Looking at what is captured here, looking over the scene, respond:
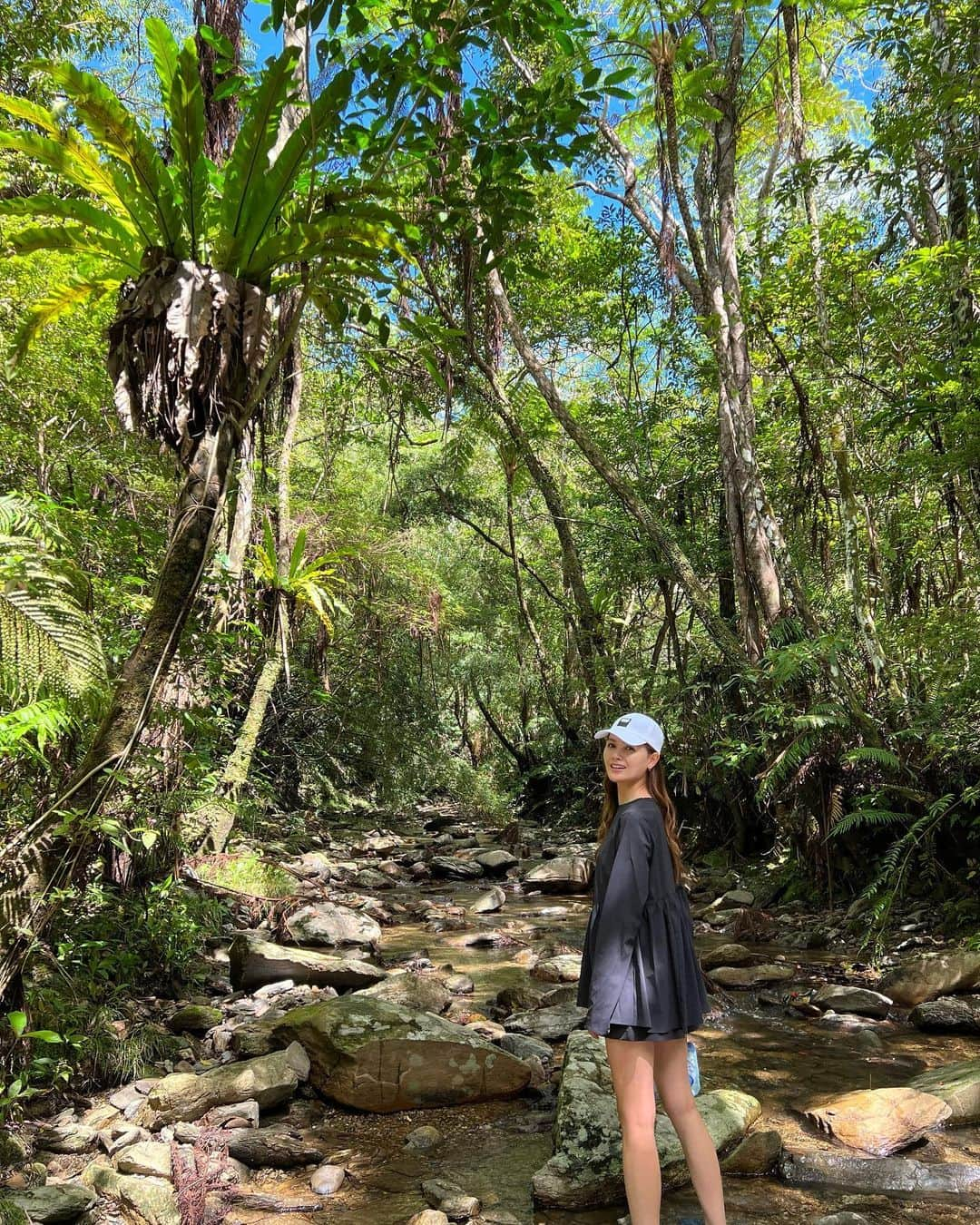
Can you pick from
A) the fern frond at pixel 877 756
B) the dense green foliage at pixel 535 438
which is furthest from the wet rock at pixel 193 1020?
the fern frond at pixel 877 756

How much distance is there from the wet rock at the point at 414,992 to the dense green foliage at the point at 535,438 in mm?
1368

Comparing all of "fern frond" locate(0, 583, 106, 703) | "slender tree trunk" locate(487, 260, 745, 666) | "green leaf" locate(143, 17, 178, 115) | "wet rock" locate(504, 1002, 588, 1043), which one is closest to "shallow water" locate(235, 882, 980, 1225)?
"wet rock" locate(504, 1002, 588, 1043)

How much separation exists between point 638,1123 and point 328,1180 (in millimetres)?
1628

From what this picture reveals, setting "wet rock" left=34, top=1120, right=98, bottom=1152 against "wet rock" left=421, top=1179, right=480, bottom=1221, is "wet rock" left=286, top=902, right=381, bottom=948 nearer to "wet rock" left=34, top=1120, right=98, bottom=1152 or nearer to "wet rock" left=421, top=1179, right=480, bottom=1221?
"wet rock" left=34, top=1120, right=98, bottom=1152

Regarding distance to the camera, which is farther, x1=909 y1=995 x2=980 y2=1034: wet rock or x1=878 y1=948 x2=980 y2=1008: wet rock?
x1=878 y1=948 x2=980 y2=1008: wet rock

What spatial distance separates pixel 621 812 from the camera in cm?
294

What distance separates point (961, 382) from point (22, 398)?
8082 mm

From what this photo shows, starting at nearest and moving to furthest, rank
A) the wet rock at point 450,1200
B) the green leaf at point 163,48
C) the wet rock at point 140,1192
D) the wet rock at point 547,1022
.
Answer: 1. the wet rock at point 140,1192
2. the wet rock at point 450,1200
3. the green leaf at point 163,48
4. the wet rock at point 547,1022

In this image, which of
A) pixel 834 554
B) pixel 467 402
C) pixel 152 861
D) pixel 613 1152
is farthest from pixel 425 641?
pixel 613 1152

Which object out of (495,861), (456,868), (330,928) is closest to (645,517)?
(495,861)

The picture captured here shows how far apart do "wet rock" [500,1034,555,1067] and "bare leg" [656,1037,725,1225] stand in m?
2.21

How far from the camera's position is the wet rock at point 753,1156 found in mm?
3514

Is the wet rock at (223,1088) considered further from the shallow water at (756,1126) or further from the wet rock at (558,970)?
the wet rock at (558,970)

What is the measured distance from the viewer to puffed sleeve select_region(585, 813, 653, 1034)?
8.80ft
